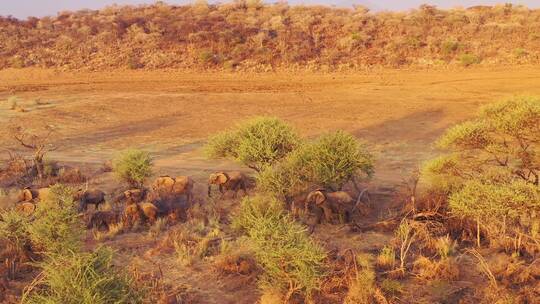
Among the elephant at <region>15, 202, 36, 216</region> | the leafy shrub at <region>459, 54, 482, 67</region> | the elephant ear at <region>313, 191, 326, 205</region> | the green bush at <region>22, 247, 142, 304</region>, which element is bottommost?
the elephant ear at <region>313, 191, 326, 205</region>

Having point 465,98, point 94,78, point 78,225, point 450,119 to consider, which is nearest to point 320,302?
point 78,225

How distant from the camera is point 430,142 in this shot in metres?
14.7

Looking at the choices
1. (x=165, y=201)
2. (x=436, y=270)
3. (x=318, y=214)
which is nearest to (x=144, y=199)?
(x=165, y=201)

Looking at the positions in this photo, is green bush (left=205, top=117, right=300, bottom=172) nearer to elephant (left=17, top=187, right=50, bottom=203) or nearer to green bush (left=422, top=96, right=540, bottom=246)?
green bush (left=422, top=96, right=540, bottom=246)

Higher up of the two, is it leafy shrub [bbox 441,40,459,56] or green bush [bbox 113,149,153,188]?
leafy shrub [bbox 441,40,459,56]

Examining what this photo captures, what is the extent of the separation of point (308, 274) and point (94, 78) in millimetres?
20683

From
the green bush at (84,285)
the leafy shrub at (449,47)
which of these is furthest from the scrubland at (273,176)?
Answer: the leafy shrub at (449,47)

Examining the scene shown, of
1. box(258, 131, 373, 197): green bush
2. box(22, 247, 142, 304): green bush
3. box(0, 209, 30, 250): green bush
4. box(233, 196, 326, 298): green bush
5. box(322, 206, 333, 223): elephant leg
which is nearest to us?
box(22, 247, 142, 304): green bush

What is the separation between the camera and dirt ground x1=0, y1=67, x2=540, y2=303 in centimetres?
1395

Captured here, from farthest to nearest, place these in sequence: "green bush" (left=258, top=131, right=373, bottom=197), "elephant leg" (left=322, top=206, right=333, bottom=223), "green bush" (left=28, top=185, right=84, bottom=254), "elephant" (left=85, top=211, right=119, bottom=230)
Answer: "green bush" (left=258, top=131, right=373, bottom=197), "elephant leg" (left=322, top=206, right=333, bottom=223), "elephant" (left=85, top=211, right=119, bottom=230), "green bush" (left=28, top=185, right=84, bottom=254)

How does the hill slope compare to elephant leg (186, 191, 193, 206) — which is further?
the hill slope

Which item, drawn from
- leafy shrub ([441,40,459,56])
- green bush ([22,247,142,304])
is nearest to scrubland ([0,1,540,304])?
green bush ([22,247,142,304])

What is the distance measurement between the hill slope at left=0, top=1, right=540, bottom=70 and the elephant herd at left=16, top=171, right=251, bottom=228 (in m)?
15.8

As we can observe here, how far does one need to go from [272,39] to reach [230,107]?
33.7 ft
